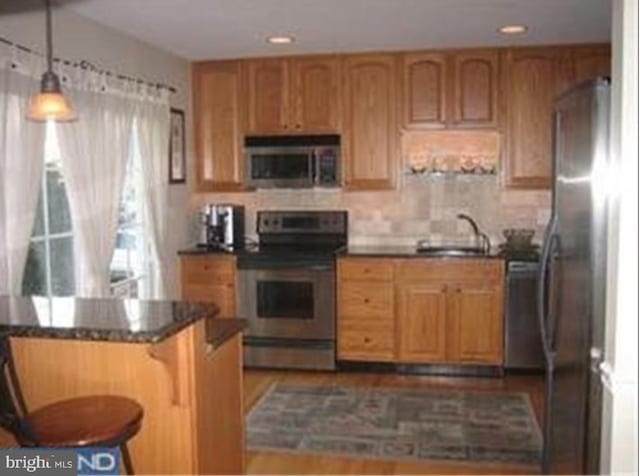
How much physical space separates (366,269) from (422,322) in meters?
0.55

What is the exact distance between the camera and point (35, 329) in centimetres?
209

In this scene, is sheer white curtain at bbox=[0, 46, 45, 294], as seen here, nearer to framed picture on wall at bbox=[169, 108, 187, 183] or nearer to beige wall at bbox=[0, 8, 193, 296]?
beige wall at bbox=[0, 8, 193, 296]

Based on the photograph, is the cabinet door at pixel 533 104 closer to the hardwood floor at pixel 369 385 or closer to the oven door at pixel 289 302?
the hardwood floor at pixel 369 385

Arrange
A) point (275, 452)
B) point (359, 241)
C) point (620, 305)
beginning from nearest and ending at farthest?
point (620, 305)
point (275, 452)
point (359, 241)

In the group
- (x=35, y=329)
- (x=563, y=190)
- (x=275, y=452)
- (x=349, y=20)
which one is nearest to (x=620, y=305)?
(x=563, y=190)

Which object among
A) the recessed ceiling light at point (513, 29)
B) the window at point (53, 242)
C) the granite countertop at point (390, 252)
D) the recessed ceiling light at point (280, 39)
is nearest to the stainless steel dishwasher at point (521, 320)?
the granite countertop at point (390, 252)

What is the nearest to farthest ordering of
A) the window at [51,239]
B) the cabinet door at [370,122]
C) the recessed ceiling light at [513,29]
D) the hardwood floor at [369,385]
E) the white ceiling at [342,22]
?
the hardwood floor at [369,385], the window at [51,239], the white ceiling at [342,22], the recessed ceiling light at [513,29], the cabinet door at [370,122]

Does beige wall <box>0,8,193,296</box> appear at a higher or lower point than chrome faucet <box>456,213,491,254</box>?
higher

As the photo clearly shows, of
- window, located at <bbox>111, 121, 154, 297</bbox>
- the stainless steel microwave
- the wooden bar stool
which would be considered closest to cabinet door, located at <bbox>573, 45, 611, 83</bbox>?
the stainless steel microwave

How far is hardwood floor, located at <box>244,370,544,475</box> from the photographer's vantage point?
10.9 ft

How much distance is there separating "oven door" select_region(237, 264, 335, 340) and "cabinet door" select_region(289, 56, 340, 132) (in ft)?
3.64

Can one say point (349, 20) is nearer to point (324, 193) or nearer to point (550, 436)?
point (324, 193)

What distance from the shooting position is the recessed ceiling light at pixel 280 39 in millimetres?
4449

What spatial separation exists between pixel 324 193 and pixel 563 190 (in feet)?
9.38
